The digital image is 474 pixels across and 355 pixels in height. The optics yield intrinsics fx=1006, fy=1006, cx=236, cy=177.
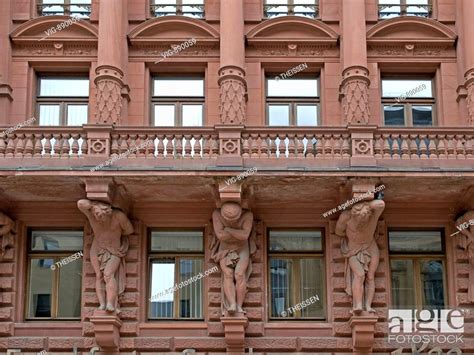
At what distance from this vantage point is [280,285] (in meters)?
22.8

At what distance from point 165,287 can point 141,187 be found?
8.26 ft

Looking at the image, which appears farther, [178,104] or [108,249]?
[178,104]

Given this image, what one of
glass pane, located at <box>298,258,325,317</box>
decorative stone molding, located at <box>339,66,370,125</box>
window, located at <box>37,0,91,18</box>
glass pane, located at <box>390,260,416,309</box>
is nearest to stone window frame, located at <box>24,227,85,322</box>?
glass pane, located at <box>298,258,325,317</box>

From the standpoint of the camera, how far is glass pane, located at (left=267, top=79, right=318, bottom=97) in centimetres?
2428

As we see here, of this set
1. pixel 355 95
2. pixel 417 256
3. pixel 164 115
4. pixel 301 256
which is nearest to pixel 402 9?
pixel 355 95

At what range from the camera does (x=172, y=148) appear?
2211 centimetres

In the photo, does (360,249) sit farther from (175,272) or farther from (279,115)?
(175,272)

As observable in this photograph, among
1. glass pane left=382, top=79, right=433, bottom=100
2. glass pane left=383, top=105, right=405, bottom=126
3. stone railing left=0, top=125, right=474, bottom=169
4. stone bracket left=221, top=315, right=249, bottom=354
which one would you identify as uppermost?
glass pane left=382, top=79, right=433, bottom=100

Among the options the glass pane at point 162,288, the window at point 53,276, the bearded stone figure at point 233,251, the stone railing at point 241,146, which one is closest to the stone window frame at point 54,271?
the window at point 53,276

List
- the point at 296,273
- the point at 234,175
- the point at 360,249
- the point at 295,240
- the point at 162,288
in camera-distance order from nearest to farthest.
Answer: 1. the point at 234,175
2. the point at 360,249
3. the point at 162,288
4. the point at 296,273
5. the point at 295,240

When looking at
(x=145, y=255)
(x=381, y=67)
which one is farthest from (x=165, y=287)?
(x=381, y=67)

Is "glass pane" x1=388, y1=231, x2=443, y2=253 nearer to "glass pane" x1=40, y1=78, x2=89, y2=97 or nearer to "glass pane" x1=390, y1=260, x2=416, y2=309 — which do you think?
"glass pane" x1=390, y1=260, x2=416, y2=309

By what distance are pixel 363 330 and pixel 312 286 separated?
191 centimetres

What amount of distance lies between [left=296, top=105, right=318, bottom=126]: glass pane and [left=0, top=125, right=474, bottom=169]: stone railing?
182cm
